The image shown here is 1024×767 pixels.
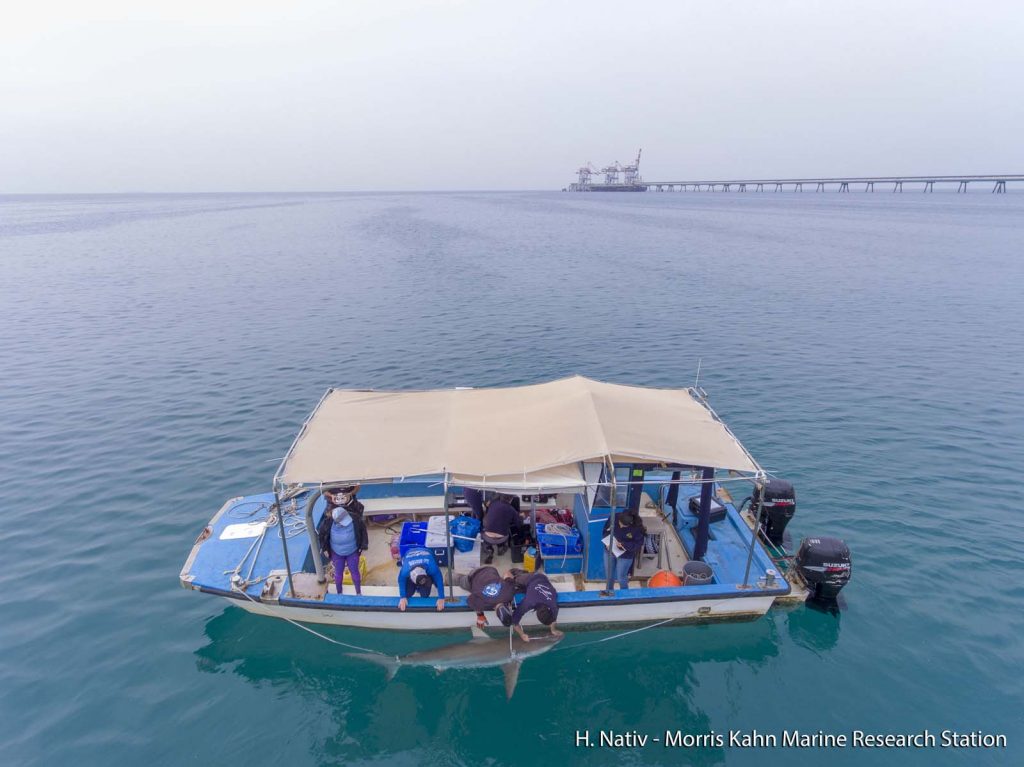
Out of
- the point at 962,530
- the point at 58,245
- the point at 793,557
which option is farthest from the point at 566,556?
the point at 58,245

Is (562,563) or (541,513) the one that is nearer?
(562,563)

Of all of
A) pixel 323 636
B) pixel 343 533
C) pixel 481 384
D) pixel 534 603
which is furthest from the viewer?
pixel 481 384

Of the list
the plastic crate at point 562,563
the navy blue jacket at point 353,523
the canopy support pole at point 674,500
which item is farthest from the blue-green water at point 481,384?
the canopy support pole at point 674,500

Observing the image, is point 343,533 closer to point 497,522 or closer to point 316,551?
point 316,551

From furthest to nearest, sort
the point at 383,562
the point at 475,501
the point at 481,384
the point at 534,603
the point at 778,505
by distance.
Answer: the point at 481,384
the point at 778,505
the point at 475,501
the point at 383,562
the point at 534,603

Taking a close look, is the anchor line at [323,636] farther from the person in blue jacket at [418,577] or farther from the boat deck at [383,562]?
the person in blue jacket at [418,577]

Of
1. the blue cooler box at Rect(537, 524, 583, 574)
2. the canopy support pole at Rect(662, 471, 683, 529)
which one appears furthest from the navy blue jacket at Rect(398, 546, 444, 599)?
the canopy support pole at Rect(662, 471, 683, 529)

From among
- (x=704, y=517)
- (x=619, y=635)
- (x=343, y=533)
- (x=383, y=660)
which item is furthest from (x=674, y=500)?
(x=343, y=533)
